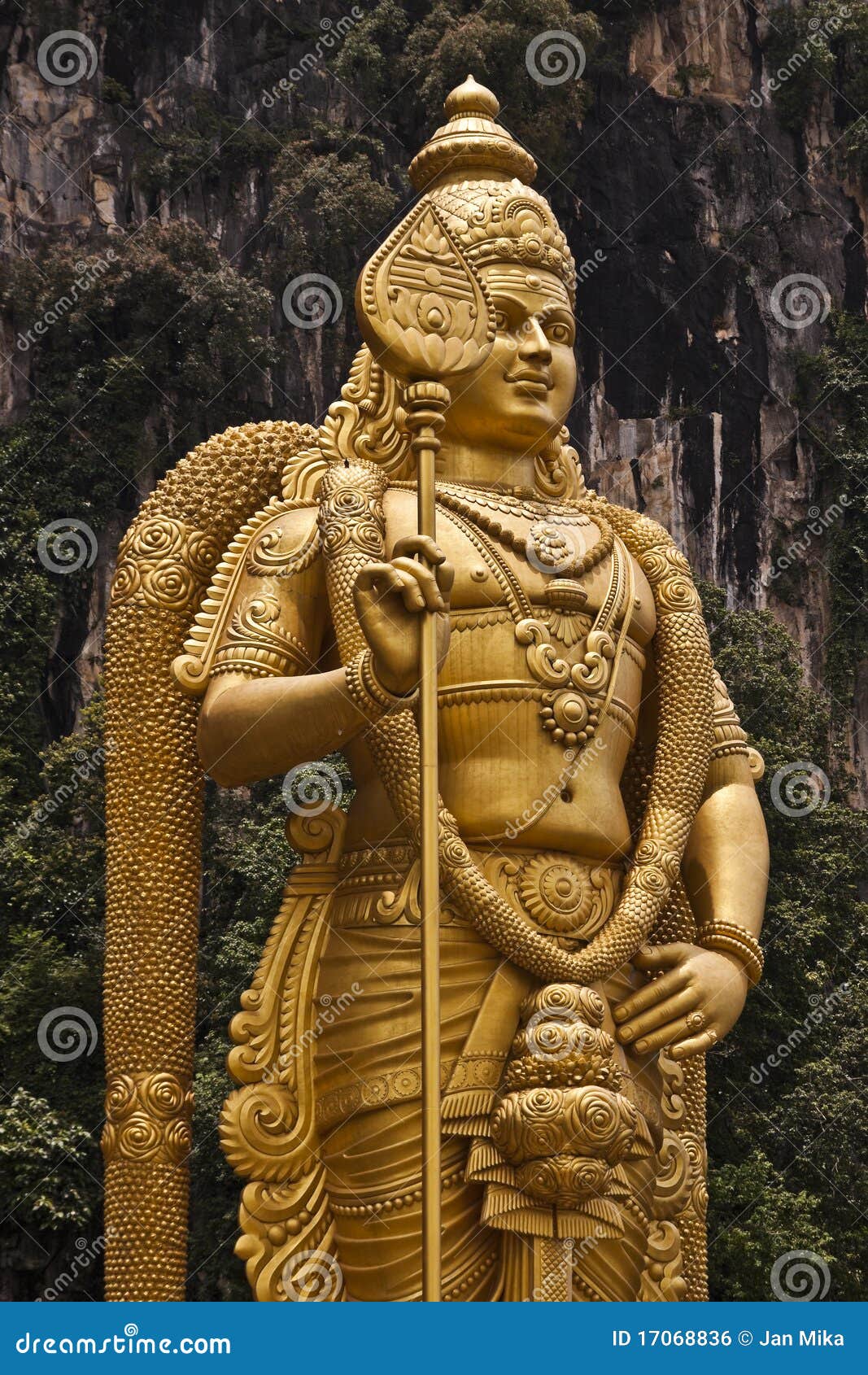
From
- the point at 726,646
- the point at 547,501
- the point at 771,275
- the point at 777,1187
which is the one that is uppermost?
the point at 771,275

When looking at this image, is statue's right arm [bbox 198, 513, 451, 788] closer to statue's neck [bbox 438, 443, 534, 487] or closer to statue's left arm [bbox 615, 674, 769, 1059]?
statue's neck [bbox 438, 443, 534, 487]

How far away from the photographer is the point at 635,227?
24.4 meters

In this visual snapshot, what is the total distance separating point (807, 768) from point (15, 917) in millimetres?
6802

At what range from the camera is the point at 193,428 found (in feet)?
69.8

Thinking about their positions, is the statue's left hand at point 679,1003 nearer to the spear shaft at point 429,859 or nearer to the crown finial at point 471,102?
the spear shaft at point 429,859

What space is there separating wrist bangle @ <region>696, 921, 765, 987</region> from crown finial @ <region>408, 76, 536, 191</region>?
105 inches

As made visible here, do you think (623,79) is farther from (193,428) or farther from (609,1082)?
(609,1082)

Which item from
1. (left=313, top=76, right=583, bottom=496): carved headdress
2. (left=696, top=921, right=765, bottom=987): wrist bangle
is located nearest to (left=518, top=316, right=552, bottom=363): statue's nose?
(left=313, top=76, right=583, bottom=496): carved headdress

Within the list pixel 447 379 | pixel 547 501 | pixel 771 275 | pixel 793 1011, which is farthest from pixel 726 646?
pixel 447 379

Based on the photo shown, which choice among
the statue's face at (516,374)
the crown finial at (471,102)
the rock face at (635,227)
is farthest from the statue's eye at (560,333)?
the rock face at (635,227)

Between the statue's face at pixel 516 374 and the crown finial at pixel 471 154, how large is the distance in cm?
50

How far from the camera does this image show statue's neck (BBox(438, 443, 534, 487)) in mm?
6465

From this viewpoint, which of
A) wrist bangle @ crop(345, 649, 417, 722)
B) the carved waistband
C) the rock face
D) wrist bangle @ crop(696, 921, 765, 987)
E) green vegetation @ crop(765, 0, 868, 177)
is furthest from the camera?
green vegetation @ crop(765, 0, 868, 177)

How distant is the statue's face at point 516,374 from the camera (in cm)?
637
